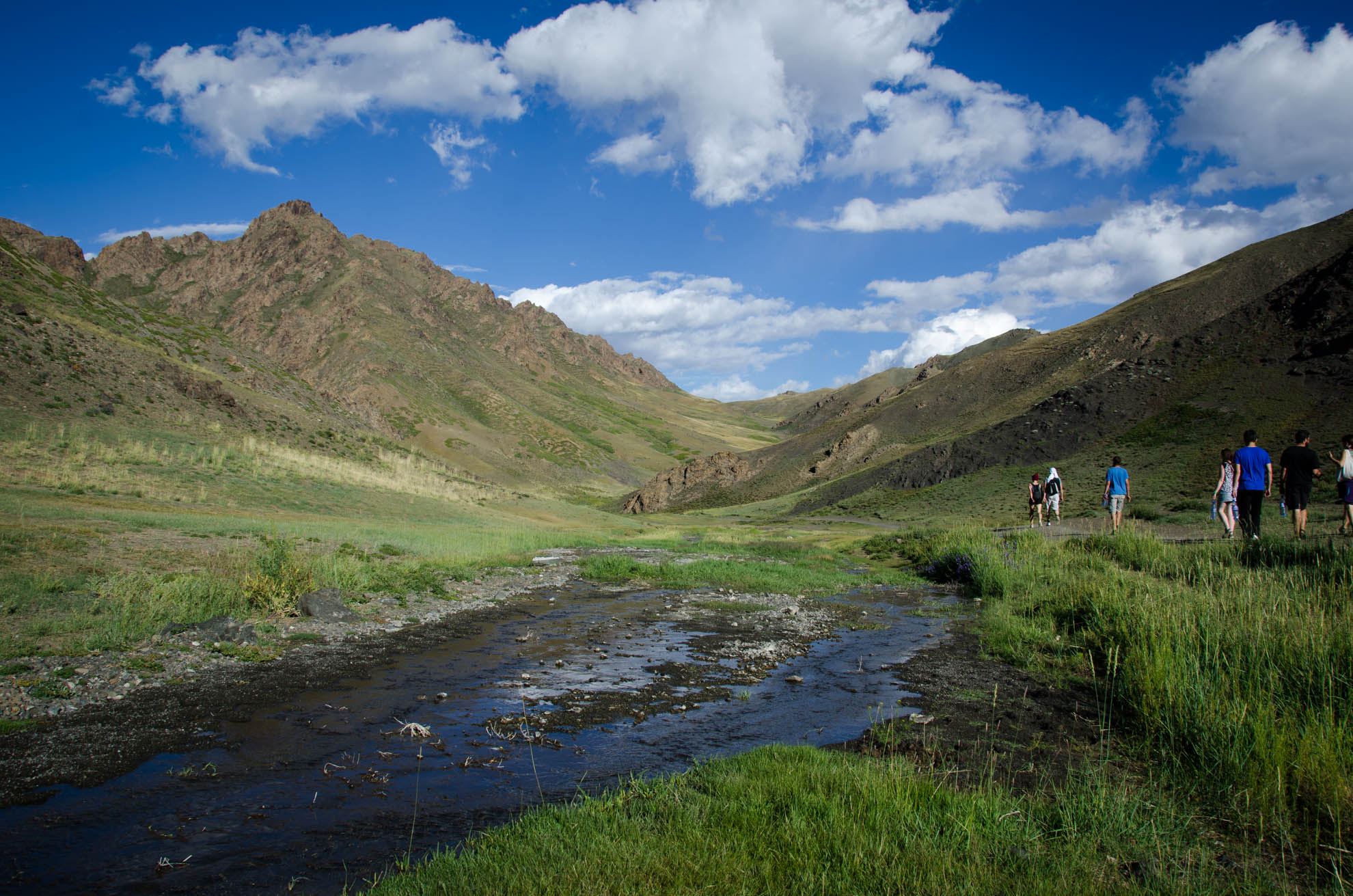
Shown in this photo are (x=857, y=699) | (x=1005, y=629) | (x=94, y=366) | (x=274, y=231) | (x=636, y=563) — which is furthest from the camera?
(x=274, y=231)

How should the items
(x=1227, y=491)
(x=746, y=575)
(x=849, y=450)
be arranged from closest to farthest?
(x=1227, y=491) < (x=746, y=575) < (x=849, y=450)

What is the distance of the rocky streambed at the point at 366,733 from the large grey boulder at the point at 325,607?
271mm

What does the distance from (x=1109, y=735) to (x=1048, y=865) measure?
142 inches

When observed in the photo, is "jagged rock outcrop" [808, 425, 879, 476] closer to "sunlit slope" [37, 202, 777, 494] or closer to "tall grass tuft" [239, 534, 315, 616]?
"sunlit slope" [37, 202, 777, 494]

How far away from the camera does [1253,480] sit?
15.4 meters

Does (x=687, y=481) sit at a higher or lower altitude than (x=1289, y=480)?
higher

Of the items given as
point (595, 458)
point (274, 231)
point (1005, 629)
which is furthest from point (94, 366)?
point (274, 231)

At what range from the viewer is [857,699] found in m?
8.81

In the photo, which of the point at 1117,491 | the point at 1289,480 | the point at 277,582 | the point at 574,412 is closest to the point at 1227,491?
the point at 1289,480

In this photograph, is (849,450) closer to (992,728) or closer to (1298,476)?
(1298,476)

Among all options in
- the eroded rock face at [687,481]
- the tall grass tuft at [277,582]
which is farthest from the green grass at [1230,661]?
the eroded rock face at [687,481]

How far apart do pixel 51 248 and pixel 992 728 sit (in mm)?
223054

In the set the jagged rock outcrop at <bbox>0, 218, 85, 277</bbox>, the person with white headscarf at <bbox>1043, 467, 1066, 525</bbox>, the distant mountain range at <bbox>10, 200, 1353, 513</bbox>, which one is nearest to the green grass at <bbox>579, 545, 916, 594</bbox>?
the person with white headscarf at <bbox>1043, 467, 1066, 525</bbox>

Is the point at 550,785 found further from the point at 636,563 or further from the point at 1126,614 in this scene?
the point at 636,563
